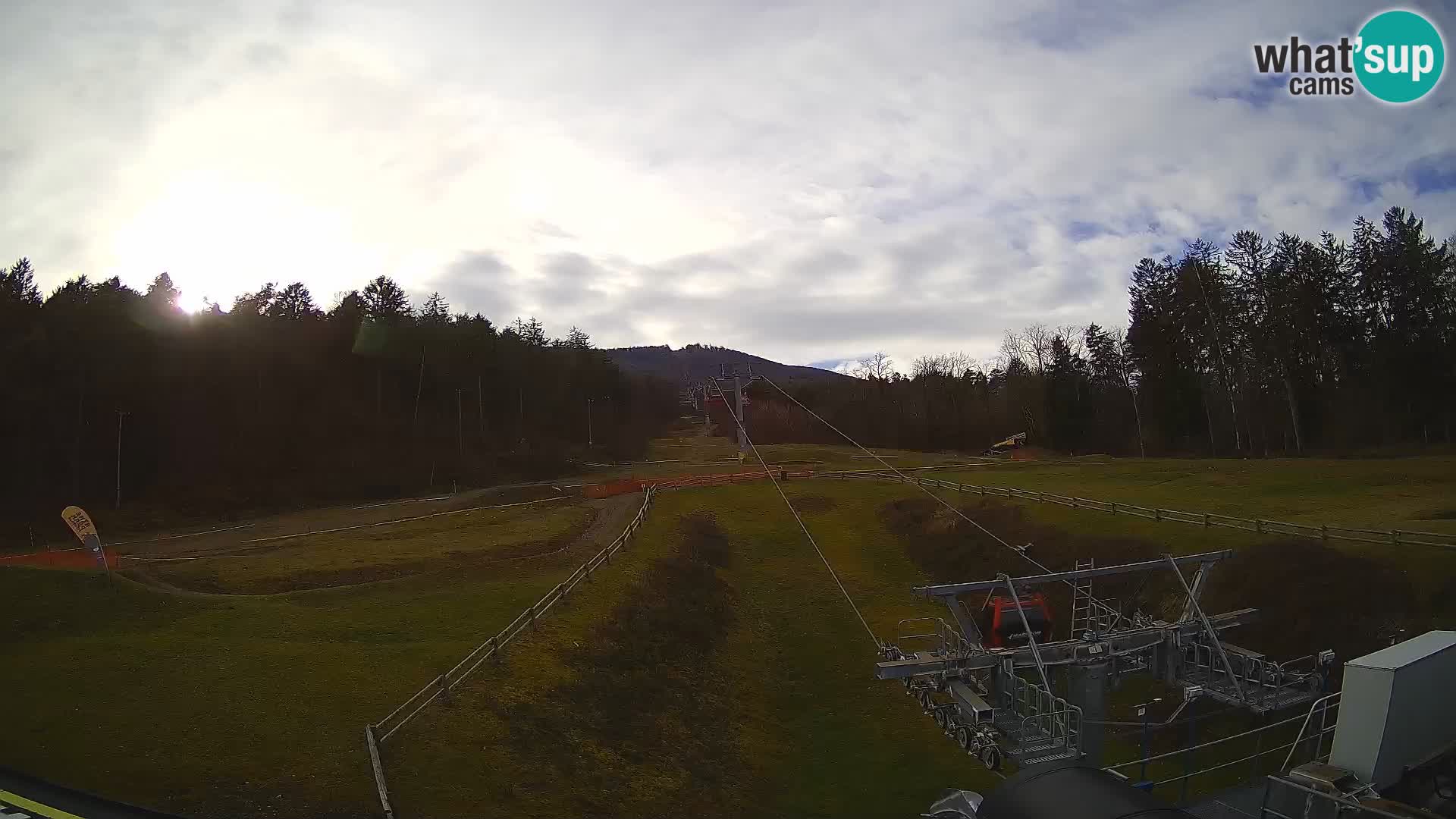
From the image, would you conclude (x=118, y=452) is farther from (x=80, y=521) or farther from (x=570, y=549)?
(x=570, y=549)

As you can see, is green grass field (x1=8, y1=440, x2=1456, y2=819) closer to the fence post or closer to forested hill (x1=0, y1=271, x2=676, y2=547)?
the fence post

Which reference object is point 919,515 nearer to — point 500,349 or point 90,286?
point 500,349

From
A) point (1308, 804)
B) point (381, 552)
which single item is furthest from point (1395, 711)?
point (381, 552)

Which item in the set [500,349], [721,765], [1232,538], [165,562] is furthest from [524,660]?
[500,349]

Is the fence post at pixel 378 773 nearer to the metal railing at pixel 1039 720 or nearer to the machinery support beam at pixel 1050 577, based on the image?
the machinery support beam at pixel 1050 577

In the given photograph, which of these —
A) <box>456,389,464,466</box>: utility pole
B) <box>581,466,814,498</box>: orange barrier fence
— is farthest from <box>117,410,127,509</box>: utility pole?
<box>581,466,814,498</box>: orange barrier fence

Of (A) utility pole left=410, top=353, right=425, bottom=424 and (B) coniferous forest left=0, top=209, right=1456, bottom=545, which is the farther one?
(A) utility pole left=410, top=353, right=425, bottom=424
